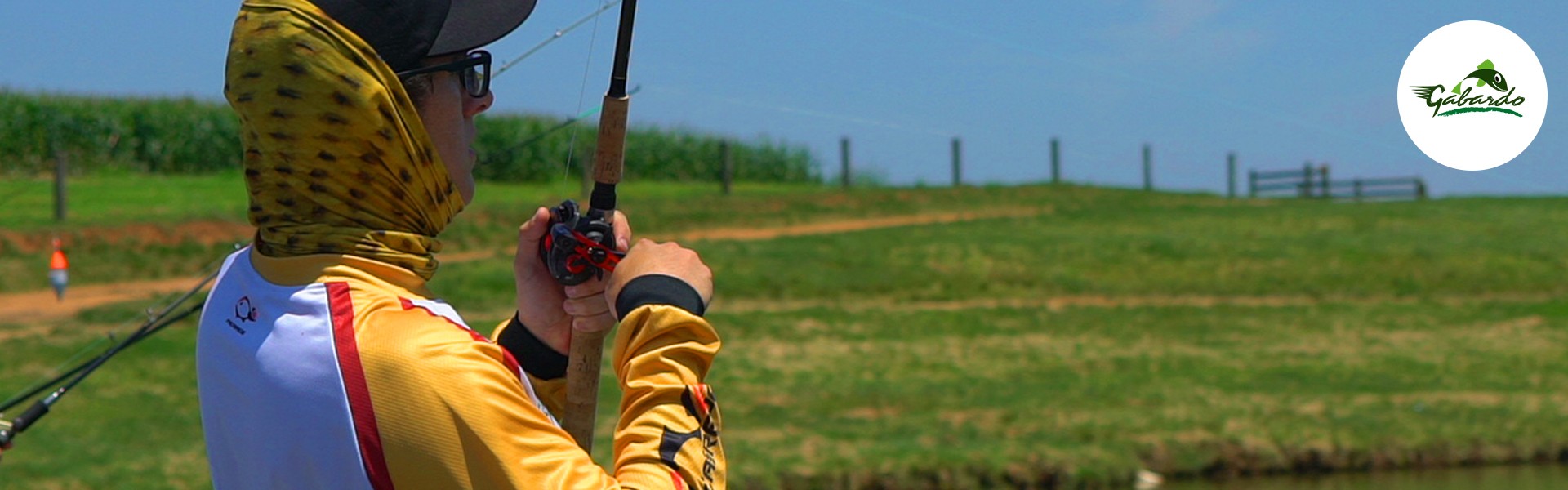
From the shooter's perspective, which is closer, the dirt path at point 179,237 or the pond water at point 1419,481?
the pond water at point 1419,481

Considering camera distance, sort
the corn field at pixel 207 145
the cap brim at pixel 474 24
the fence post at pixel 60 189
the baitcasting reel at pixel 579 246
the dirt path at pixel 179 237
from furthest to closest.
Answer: the corn field at pixel 207 145
the fence post at pixel 60 189
the dirt path at pixel 179 237
the baitcasting reel at pixel 579 246
the cap brim at pixel 474 24

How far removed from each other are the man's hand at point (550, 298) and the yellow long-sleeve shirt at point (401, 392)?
27 centimetres

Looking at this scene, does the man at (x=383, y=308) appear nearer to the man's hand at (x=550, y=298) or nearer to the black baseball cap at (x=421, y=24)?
the black baseball cap at (x=421, y=24)

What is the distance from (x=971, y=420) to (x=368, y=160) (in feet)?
38.6

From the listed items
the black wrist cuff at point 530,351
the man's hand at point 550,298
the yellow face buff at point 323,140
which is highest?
the yellow face buff at point 323,140

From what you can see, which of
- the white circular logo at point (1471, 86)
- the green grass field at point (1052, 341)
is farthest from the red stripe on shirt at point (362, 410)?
the green grass field at point (1052, 341)

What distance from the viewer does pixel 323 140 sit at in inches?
72.6

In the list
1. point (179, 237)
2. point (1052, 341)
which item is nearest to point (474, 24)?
point (1052, 341)

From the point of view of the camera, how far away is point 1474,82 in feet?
8.82

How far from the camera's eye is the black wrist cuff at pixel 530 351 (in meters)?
2.38

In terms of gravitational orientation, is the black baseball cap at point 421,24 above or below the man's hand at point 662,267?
above

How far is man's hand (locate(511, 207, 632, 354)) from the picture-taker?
225 cm

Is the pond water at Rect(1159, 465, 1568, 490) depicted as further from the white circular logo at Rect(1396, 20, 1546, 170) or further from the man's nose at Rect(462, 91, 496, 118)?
the man's nose at Rect(462, 91, 496, 118)

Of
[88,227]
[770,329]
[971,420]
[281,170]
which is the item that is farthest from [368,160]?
[88,227]
